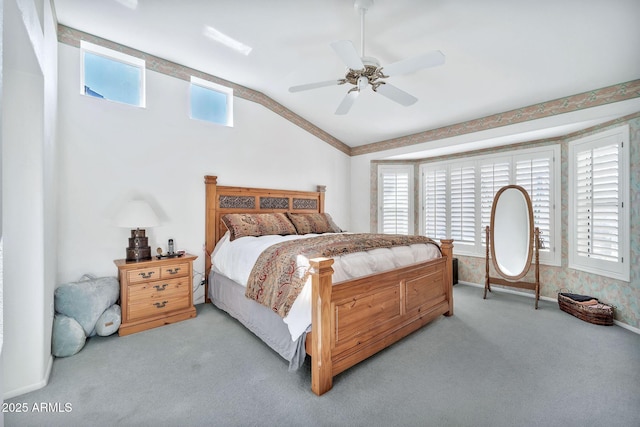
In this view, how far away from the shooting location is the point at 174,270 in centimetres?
311

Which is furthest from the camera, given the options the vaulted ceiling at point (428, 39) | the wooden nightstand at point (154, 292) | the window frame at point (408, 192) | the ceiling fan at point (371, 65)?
the window frame at point (408, 192)

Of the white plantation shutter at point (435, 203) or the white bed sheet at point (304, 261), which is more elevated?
the white plantation shutter at point (435, 203)

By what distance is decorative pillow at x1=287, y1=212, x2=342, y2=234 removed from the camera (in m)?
4.04

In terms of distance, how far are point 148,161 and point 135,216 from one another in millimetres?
771

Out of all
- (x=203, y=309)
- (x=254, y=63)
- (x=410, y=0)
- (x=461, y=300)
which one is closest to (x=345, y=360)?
(x=203, y=309)

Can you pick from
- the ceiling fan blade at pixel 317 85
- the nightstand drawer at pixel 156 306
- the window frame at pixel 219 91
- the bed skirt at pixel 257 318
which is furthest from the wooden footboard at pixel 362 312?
the window frame at pixel 219 91

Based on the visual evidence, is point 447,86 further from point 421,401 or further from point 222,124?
point 421,401

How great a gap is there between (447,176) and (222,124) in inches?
144

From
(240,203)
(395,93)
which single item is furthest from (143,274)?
(395,93)

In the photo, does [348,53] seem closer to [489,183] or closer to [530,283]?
[489,183]

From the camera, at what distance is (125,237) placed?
3.17 m

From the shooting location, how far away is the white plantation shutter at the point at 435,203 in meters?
4.93

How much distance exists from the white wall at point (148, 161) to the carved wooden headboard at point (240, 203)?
Answer: 10cm

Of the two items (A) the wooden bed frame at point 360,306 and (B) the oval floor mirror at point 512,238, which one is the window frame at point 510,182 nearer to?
(B) the oval floor mirror at point 512,238
